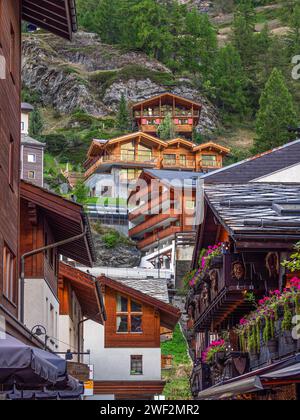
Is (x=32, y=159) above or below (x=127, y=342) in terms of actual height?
above

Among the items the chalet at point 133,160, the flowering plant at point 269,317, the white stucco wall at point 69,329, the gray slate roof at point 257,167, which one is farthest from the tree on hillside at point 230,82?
the flowering plant at point 269,317

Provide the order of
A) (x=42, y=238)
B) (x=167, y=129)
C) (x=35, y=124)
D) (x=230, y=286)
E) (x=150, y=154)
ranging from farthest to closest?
1. (x=35, y=124)
2. (x=167, y=129)
3. (x=150, y=154)
4. (x=42, y=238)
5. (x=230, y=286)

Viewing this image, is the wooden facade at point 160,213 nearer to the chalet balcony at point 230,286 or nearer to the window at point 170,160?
the window at point 170,160

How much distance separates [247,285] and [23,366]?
9.96m

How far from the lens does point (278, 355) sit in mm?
19266

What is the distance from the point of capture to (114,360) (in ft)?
160

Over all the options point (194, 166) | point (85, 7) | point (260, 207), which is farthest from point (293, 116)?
point (260, 207)

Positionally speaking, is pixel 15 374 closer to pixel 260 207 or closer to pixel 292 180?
pixel 260 207

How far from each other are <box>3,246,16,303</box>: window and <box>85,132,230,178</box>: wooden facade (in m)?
77.9

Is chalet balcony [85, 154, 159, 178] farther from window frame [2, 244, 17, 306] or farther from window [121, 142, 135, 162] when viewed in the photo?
window frame [2, 244, 17, 306]

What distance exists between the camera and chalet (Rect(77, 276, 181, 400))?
157 feet

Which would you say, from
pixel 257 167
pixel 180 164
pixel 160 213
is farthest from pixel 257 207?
pixel 180 164

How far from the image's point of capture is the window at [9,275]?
20553 mm

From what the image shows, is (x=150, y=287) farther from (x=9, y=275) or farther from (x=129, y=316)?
(x=9, y=275)
